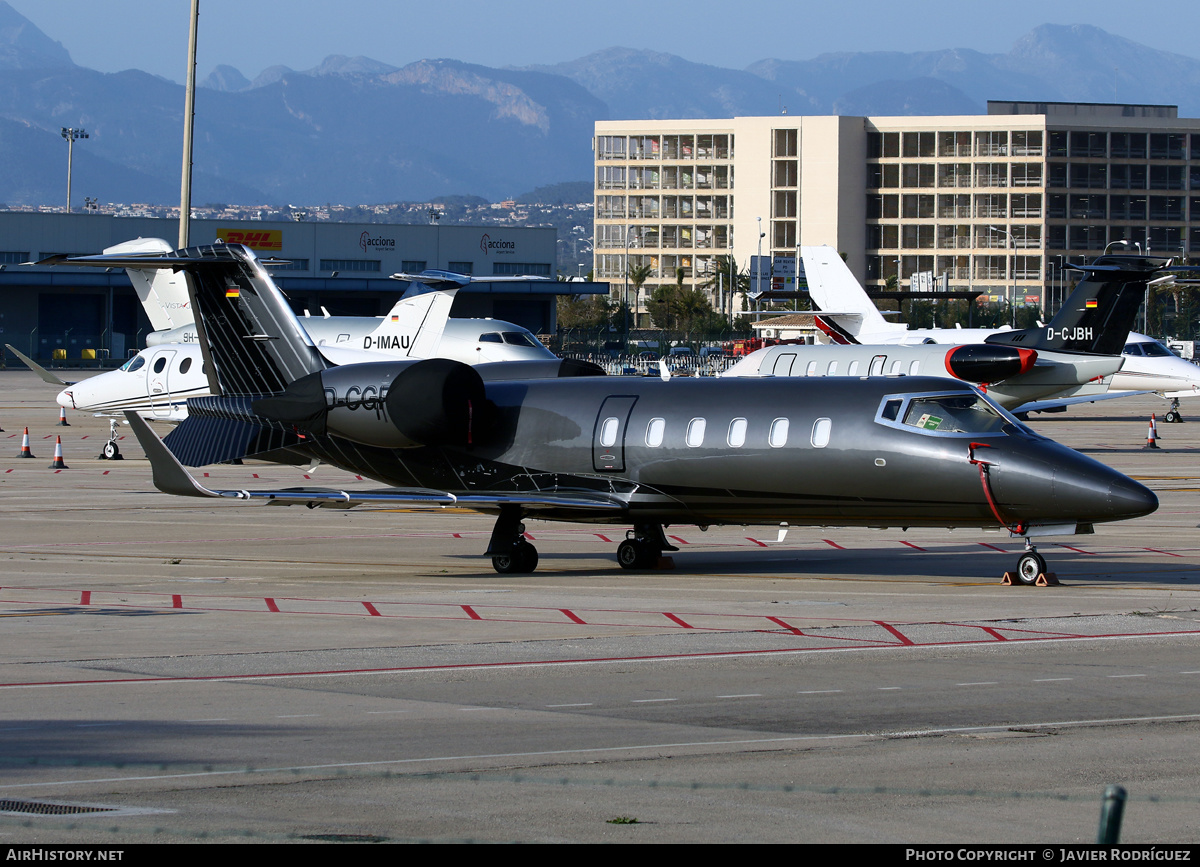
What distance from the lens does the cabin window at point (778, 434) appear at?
66.7ft

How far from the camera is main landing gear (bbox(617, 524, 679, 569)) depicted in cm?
2209

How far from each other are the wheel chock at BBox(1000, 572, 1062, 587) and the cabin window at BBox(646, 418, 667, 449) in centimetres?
542

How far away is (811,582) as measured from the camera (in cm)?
2038

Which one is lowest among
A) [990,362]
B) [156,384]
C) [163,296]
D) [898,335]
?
[156,384]

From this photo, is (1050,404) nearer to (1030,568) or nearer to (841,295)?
(841,295)

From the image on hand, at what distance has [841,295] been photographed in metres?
57.7

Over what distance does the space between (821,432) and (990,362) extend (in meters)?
21.9

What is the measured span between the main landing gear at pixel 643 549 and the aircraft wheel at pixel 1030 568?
218 inches

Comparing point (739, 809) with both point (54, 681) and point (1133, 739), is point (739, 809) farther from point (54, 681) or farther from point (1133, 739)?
point (54, 681)

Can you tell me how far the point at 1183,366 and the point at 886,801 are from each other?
160 feet

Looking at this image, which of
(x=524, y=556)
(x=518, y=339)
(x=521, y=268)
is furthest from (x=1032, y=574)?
(x=521, y=268)

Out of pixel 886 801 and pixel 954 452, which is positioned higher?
pixel 954 452

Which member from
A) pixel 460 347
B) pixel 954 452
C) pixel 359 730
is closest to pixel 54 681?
pixel 359 730

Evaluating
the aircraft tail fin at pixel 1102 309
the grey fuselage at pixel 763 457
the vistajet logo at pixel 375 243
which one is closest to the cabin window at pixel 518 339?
the aircraft tail fin at pixel 1102 309
